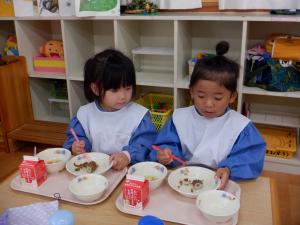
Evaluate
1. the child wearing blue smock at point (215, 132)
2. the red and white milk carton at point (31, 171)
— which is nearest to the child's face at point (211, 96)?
the child wearing blue smock at point (215, 132)

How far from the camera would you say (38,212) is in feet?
2.78

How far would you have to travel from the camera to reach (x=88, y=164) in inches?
43.4

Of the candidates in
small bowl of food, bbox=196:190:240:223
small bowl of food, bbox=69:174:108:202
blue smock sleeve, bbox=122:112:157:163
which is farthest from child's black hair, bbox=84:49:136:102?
small bowl of food, bbox=196:190:240:223

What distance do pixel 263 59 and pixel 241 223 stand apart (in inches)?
52.9

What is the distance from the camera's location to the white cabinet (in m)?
2.01

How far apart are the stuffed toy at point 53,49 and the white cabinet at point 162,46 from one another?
0.42 ft

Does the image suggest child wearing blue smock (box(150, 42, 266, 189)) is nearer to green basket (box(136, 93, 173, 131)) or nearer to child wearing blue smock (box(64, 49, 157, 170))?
child wearing blue smock (box(64, 49, 157, 170))

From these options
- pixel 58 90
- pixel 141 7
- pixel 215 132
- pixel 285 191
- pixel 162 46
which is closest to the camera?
pixel 215 132

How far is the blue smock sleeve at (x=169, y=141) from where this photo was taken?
1205 mm

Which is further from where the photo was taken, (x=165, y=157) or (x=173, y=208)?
(x=165, y=157)

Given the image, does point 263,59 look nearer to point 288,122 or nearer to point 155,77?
point 288,122

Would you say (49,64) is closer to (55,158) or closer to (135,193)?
(55,158)

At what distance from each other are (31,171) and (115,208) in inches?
11.2

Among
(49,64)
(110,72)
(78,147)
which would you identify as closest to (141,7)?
(49,64)
